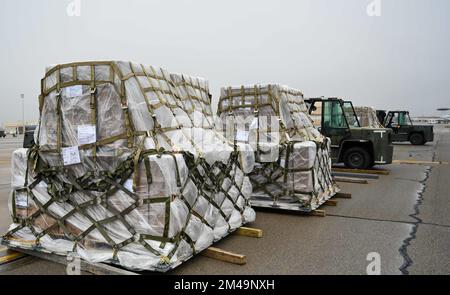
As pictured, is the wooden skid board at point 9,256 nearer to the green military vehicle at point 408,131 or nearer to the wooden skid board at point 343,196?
the wooden skid board at point 343,196

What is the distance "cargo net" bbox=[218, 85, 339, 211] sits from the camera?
7.18 metres

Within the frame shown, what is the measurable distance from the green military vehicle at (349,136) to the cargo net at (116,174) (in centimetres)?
838

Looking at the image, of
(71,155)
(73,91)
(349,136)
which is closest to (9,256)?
(71,155)

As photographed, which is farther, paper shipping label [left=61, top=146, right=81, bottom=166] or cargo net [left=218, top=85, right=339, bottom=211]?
cargo net [left=218, top=85, right=339, bottom=211]

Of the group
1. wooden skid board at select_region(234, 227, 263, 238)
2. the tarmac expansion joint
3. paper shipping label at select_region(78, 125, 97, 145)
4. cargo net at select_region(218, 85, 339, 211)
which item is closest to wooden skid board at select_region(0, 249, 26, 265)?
paper shipping label at select_region(78, 125, 97, 145)

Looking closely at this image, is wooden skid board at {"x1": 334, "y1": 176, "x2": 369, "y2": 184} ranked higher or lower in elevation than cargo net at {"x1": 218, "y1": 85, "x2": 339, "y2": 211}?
lower

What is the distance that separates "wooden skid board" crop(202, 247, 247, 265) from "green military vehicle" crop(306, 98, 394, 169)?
8.53 meters

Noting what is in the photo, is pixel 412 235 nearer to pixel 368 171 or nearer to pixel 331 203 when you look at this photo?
pixel 331 203

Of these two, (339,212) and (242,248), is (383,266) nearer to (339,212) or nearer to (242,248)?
(242,248)

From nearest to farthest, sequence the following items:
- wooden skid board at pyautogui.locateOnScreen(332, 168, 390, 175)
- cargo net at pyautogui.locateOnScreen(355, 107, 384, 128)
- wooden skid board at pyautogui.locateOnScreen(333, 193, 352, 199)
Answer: wooden skid board at pyautogui.locateOnScreen(333, 193, 352, 199) < wooden skid board at pyautogui.locateOnScreen(332, 168, 390, 175) < cargo net at pyautogui.locateOnScreen(355, 107, 384, 128)

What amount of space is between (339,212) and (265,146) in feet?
6.61

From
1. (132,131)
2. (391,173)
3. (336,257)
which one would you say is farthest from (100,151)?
(391,173)

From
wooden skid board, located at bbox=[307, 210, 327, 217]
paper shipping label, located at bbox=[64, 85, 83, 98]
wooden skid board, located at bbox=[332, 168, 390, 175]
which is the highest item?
paper shipping label, located at bbox=[64, 85, 83, 98]

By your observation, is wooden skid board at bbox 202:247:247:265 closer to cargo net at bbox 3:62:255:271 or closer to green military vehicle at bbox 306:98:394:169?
cargo net at bbox 3:62:255:271
